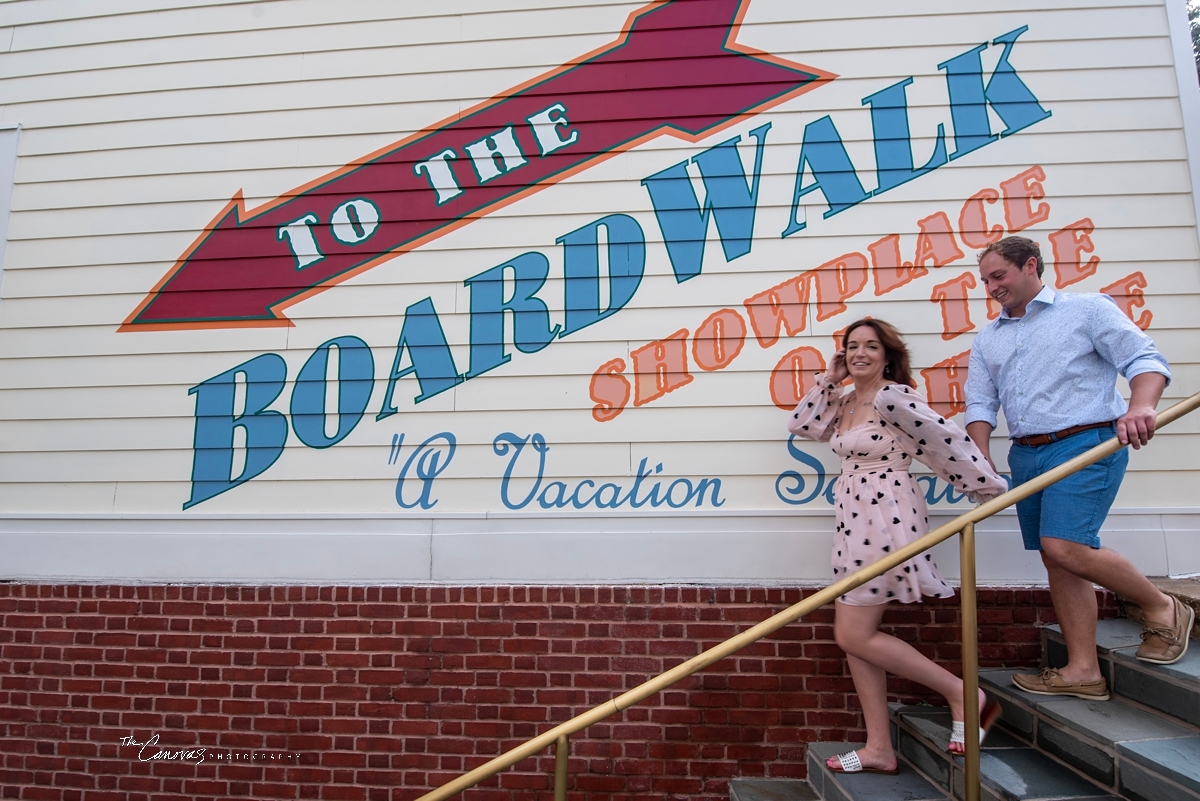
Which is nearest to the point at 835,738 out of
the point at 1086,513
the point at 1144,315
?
the point at 1086,513

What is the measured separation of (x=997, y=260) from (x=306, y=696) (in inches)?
137

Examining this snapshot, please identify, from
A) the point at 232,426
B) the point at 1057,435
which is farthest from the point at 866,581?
the point at 232,426

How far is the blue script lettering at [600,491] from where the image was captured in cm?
319

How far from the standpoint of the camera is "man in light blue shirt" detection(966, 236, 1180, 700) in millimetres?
2367

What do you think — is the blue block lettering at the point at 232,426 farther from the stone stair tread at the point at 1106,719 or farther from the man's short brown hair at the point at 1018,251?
the stone stair tread at the point at 1106,719

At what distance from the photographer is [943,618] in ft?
9.94

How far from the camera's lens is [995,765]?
2.38m

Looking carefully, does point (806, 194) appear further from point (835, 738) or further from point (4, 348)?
point (4, 348)

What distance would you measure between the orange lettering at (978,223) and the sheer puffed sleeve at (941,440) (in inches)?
47.0

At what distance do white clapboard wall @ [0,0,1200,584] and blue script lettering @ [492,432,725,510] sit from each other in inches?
0.5

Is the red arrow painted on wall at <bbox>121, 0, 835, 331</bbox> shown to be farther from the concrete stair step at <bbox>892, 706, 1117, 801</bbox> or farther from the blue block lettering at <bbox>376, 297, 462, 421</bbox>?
the concrete stair step at <bbox>892, 706, 1117, 801</bbox>

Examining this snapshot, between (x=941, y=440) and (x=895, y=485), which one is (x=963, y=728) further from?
(x=941, y=440)

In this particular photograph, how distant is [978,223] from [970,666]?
2131 mm

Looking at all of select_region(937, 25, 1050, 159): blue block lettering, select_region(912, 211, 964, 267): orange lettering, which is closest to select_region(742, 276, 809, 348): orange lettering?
select_region(912, 211, 964, 267): orange lettering
